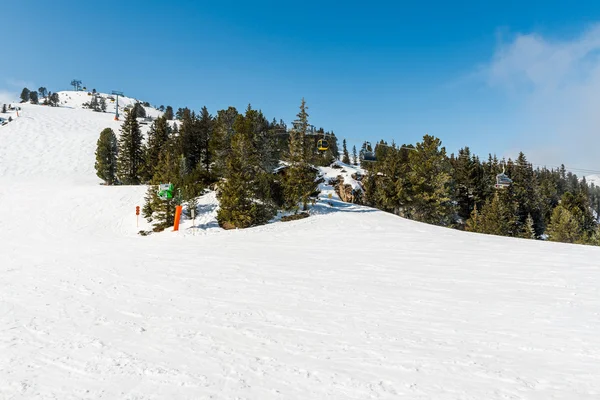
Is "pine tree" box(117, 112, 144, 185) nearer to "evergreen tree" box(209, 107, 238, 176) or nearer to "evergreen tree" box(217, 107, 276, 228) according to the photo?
"evergreen tree" box(209, 107, 238, 176)

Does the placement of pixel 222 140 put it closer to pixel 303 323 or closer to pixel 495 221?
pixel 303 323

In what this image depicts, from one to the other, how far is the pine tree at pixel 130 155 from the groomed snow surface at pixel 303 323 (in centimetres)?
3201

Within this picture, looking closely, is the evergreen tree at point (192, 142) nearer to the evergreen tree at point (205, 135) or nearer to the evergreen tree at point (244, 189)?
the evergreen tree at point (205, 135)

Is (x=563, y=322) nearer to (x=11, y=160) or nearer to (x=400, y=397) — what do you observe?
(x=400, y=397)

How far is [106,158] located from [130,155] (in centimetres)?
320

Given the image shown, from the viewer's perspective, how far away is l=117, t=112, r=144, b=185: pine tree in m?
47.4

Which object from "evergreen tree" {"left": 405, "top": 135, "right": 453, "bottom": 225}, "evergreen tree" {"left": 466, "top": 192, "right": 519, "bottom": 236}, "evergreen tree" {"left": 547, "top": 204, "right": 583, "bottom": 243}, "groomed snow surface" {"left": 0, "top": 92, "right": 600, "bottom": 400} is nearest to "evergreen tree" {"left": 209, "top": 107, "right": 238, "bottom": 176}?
"groomed snow surface" {"left": 0, "top": 92, "right": 600, "bottom": 400}

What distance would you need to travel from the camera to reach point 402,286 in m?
10.4

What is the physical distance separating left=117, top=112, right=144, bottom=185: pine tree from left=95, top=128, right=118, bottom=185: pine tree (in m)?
0.94

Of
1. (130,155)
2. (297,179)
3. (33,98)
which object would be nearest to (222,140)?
(297,179)

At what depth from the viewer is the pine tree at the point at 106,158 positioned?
4650cm

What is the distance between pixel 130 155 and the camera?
159ft

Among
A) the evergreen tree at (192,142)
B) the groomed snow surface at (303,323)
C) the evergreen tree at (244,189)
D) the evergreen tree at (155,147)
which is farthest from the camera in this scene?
the evergreen tree at (155,147)

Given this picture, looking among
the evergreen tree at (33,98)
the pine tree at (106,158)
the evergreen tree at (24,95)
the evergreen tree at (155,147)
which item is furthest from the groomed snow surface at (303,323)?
the evergreen tree at (24,95)
